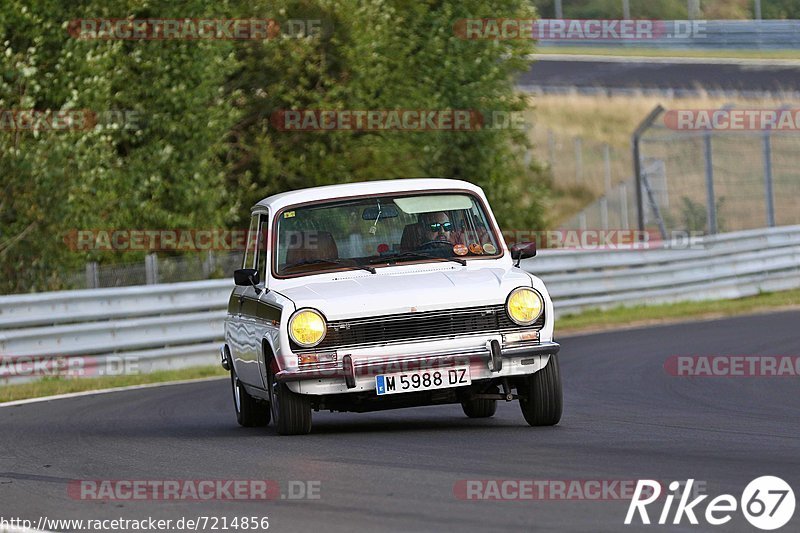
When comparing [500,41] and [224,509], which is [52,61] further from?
[224,509]

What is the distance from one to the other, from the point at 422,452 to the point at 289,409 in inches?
57.2

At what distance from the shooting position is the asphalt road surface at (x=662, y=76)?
140 feet

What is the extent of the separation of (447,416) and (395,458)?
2.92m

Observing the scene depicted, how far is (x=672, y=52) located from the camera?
48.9 metres

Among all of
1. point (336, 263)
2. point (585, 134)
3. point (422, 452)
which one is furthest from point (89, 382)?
point (585, 134)

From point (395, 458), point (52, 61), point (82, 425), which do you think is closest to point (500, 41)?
point (52, 61)

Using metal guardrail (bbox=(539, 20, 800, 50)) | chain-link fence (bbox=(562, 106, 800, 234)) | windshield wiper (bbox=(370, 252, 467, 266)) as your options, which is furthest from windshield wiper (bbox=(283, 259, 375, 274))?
metal guardrail (bbox=(539, 20, 800, 50))

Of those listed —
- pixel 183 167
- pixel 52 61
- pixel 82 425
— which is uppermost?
pixel 52 61

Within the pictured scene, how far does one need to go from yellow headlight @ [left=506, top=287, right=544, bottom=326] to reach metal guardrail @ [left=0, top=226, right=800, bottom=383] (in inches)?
345

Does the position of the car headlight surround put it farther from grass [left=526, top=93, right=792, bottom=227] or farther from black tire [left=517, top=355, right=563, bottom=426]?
grass [left=526, top=93, right=792, bottom=227]

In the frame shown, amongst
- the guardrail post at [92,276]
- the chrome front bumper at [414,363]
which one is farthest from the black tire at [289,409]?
the guardrail post at [92,276]

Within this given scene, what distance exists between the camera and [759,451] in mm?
8281

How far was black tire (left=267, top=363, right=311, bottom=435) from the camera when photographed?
1006 cm

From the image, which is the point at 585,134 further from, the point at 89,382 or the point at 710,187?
the point at 89,382
